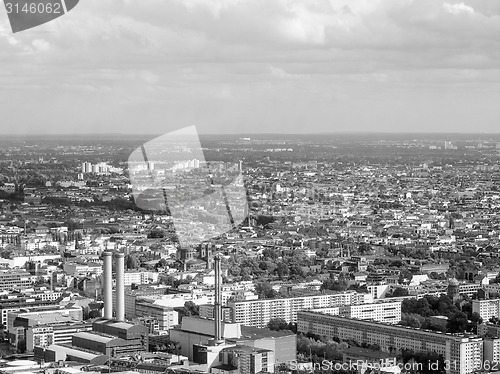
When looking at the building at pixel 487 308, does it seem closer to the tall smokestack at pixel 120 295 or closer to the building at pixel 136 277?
the tall smokestack at pixel 120 295

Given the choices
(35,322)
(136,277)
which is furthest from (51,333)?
(136,277)

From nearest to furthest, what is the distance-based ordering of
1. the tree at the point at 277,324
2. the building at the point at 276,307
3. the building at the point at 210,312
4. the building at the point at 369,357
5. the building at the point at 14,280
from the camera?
the building at the point at 369,357 → the building at the point at 210,312 → the tree at the point at 277,324 → the building at the point at 276,307 → the building at the point at 14,280

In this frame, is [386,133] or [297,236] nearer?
[297,236]

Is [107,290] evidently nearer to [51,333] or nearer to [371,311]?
[51,333]

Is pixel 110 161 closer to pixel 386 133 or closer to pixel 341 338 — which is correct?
pixel 341 338

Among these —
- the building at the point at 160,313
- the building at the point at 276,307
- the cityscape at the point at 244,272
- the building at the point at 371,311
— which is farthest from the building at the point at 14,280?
the building at the point at 371,311

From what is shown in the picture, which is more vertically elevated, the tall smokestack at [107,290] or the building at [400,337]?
the tall smokestack at [107,290]

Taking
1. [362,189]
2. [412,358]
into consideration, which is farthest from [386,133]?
[412,358]
